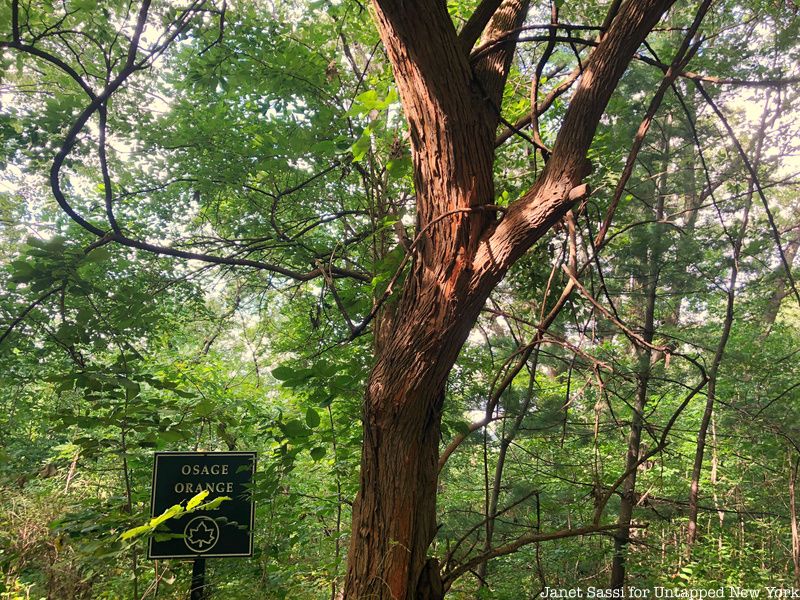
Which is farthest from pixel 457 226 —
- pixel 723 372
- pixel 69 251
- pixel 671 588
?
pixel 723 372

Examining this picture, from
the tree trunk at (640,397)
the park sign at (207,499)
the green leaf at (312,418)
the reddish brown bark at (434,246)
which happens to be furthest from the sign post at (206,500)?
the tree trunk at (640,397)

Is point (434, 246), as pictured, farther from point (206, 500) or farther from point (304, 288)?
point (304, 288)

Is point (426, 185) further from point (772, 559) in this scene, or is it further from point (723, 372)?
point (723, 372)

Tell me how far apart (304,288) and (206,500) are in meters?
2.58

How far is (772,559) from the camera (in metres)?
4.36

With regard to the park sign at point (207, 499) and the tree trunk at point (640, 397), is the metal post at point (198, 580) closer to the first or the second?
the park sign at point (207, 499)

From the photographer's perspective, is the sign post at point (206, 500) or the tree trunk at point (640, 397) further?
the tree trunk at point (640, 397)

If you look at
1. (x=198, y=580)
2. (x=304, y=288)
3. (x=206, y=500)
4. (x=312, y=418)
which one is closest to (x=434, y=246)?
(x=312, y=418)

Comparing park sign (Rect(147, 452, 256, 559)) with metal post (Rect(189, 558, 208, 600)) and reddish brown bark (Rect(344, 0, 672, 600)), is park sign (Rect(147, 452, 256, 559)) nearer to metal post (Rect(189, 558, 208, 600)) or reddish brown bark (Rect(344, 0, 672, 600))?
metal post (Rect(189, 558, 208, 600))

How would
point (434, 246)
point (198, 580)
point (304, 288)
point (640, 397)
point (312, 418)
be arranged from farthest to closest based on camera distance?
1. point (304, 288)
2. point (640, 397)
3. point (198, 580)
4. point (312, 418)
5. point (434, 246)

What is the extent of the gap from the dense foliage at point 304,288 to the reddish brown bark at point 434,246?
141 millimetres

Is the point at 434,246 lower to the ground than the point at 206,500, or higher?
higher

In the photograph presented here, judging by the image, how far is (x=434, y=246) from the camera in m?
1.56

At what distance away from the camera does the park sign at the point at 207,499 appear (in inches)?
92.0
